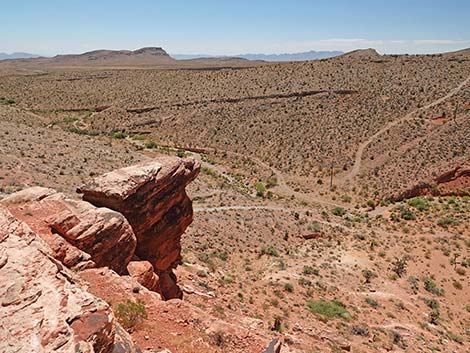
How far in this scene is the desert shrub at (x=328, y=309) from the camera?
73.7ft

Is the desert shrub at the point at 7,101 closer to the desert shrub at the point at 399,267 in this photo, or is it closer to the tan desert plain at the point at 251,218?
the tan desert plain at the point at 251,218

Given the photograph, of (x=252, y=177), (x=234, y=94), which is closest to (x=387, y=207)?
(x=252, y=177)

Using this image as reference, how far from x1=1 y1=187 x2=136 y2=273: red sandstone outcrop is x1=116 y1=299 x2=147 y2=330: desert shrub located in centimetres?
237

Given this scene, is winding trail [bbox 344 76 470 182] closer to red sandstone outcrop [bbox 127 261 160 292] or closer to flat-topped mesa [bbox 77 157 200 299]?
flat-topped mesa [bbox 77 157 200 299]

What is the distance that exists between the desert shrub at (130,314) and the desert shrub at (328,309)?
42.3ft

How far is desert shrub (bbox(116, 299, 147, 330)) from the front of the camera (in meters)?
11.8

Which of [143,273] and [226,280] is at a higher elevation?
[143,273]

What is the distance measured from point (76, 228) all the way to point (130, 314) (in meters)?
4.17

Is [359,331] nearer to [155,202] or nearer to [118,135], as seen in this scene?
[155,202]

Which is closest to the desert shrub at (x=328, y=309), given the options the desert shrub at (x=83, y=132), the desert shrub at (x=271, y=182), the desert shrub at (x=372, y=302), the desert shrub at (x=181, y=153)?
the desert shrub at (x=372, y=302)

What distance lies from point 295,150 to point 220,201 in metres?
30.1

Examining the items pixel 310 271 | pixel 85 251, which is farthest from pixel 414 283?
pixel 85 251

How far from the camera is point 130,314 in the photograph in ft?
39.4

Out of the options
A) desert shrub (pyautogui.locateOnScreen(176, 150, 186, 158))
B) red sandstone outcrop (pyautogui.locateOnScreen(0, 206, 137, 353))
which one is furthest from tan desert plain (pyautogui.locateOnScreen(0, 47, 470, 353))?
desert shrub (pyautogui.locateOnScreen(176, 150, 186, 158))
